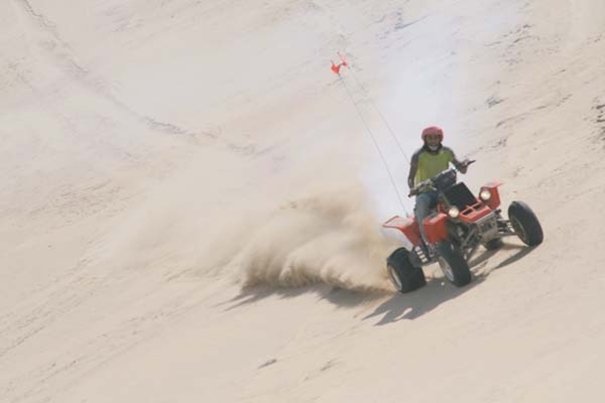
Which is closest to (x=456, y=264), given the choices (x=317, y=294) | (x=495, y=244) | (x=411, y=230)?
(x=411, y=230)

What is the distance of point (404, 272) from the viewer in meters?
10.3

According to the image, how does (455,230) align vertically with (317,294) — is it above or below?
above

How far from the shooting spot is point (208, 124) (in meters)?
20.3

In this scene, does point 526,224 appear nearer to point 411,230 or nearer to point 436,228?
point 436,228

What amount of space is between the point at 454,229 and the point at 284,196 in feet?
17.9

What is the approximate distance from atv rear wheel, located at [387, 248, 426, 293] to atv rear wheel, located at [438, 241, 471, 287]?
69 centimetres

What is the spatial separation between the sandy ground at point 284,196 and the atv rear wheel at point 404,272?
11 cm

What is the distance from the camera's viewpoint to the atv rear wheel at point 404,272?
34.0 ft

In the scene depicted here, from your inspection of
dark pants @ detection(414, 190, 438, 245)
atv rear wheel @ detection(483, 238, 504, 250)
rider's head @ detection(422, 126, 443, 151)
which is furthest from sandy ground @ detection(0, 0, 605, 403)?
rider's head @ detection(422, 126, 443, 151)

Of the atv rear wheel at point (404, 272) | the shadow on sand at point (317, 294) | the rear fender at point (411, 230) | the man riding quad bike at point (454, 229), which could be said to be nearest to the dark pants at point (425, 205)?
the man riding quad bike at point (454, 229)

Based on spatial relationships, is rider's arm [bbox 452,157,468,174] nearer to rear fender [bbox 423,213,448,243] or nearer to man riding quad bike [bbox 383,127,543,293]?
man riding quad bike [bbox 383,127,543,293]

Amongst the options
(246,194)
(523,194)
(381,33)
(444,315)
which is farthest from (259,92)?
(444,315)

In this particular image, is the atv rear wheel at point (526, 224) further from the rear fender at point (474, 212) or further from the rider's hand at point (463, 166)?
the rider's hand at point (463, 166)

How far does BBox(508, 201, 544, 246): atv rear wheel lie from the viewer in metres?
9.77
